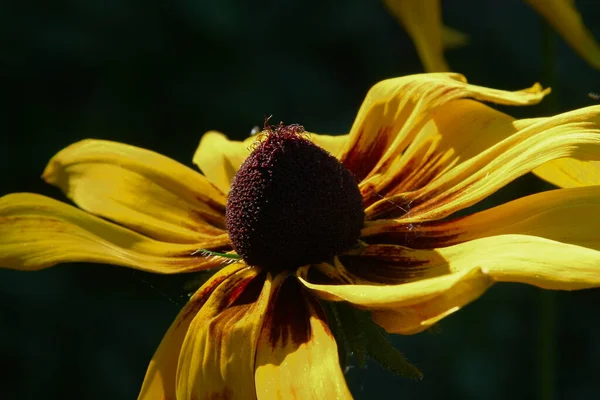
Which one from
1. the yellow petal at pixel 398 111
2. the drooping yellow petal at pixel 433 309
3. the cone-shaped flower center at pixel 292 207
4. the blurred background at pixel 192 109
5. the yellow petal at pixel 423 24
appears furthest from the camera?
the blurred background at pixel 192 109

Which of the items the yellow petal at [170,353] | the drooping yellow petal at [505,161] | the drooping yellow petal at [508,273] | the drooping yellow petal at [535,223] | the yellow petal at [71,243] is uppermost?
the drooping yellow petal at [505,161]

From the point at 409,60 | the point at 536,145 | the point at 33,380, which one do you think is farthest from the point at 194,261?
the point at 409,60

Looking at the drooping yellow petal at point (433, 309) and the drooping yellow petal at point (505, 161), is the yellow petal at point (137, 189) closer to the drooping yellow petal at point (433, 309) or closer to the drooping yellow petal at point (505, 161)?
the drooping yellow petal at point (505, 161)

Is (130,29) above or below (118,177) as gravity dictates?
above

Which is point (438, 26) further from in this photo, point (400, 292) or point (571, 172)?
point (400, 292)

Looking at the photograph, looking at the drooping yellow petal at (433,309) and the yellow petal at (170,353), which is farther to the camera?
the yellow petal at (170,353)

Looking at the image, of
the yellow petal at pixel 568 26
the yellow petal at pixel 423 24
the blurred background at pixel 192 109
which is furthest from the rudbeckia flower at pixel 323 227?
the blurred background at pixel 192 109

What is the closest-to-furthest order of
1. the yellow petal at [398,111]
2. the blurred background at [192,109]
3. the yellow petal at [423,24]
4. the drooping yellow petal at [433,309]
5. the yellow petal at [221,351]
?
the drooping yellow petal at [433,309]
the yellow petal at [221,351]
the yellow petal at [398,111]
the yellow petal at [423,24]
the blurred background at [192,109]

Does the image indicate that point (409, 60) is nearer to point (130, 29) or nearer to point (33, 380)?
point (130, 29)

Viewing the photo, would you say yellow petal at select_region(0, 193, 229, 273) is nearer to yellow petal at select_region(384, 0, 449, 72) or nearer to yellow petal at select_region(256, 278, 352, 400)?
yellow petal at select_region(256, 278, 352, 400)
